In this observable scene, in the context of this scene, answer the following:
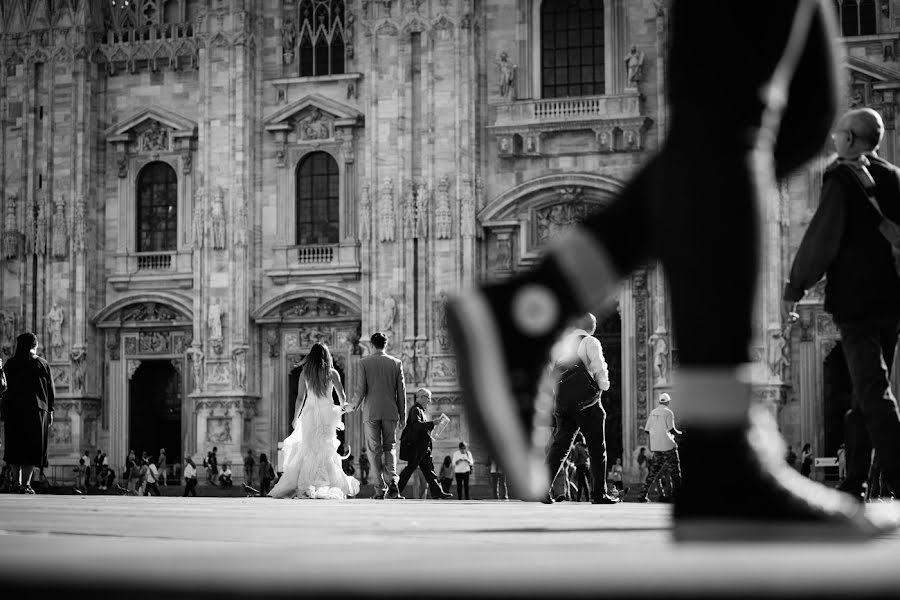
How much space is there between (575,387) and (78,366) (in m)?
22.3

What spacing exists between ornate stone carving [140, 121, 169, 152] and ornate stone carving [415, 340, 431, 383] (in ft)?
25.3

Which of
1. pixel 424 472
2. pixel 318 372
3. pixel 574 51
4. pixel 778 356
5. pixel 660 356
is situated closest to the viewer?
pixel 318 372

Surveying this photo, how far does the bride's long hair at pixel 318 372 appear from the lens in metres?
15.4

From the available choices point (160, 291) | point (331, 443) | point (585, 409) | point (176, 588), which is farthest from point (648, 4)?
point (176, 588)

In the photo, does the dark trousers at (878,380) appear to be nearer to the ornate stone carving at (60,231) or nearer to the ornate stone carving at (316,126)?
the ornate stone carving at (316,126)

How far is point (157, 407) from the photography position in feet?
108

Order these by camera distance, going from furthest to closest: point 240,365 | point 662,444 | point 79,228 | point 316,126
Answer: point 79,228, point 316,126, point 240,365, point 662,444

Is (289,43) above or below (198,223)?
above

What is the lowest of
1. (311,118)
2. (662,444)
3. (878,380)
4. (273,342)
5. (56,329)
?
(662,444)

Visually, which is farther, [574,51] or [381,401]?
[574,51]

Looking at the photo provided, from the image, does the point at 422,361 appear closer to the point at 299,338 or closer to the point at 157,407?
the point at 299,338

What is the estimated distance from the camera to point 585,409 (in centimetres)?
1164

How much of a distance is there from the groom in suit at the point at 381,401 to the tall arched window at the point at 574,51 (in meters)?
15.9

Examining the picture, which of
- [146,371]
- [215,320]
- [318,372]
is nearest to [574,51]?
[215,320]
